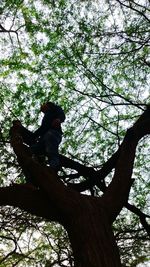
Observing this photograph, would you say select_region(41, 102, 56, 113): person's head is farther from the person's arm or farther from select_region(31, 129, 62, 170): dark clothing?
select_region(31, 129, 62, 170): dark clothing

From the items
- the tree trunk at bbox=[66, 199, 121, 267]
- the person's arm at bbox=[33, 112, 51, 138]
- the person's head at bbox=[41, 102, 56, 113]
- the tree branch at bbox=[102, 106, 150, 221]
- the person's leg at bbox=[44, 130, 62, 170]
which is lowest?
the tree trunk at bbox=[66, 199, 121, 267]

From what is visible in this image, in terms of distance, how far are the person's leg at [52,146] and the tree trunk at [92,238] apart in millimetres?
1289

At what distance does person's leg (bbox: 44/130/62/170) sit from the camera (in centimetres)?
464

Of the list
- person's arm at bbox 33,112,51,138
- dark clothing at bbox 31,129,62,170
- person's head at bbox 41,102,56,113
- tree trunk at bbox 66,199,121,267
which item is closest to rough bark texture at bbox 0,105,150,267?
tree trunk at bbox 66,199,121,267

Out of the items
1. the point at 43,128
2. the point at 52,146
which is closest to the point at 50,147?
the point at 52,146

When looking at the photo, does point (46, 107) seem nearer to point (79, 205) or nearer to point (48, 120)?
point (48, 120)

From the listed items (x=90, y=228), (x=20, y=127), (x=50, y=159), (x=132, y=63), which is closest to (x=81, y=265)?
(x=90, y=228)

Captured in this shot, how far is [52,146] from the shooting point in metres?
4.75

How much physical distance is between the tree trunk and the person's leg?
1.29 meters

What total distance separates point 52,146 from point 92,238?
1957 millimetres

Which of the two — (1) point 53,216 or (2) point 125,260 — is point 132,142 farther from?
(2) point 125,260

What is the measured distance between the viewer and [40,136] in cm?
504

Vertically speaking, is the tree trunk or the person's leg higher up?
the person's leg

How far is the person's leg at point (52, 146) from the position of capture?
464cm
